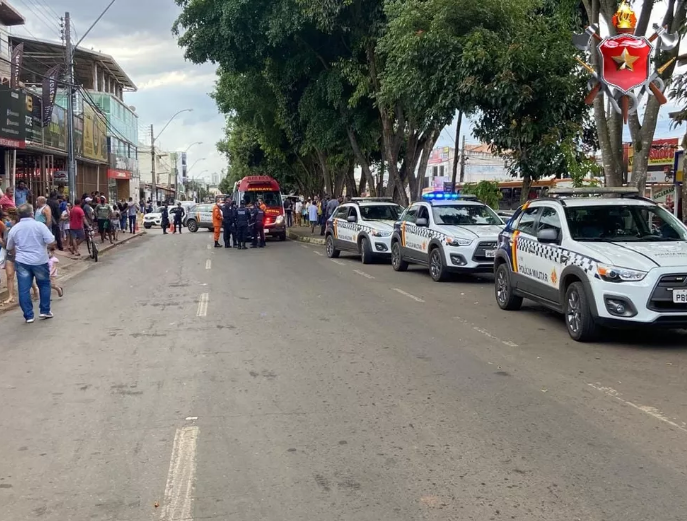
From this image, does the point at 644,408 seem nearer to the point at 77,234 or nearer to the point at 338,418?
the point at 338,418

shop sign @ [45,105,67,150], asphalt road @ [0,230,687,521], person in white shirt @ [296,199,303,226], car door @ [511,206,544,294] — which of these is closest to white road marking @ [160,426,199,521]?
asphalt road @ [0,230,687,521]

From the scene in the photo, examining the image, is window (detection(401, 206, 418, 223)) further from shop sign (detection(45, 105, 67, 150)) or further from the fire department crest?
shop sign (detection(45, 105, 67, 150))

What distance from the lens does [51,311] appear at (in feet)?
38.5

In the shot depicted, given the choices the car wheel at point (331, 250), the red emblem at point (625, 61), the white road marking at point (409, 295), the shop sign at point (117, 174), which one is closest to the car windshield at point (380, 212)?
the car wheel at point (331, 250)

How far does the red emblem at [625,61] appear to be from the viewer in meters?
13.0

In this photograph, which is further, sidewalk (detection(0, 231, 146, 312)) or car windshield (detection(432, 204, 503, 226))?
car windshield (detection(432, 204, 503, 226))

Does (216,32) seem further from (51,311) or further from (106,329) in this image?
(106,329)

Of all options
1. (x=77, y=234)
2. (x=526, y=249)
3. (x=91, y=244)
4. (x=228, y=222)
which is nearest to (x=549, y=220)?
(x=526, y=249)

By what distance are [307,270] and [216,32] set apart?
11492 mm

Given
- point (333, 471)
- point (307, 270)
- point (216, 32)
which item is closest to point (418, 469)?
point (333, 471)

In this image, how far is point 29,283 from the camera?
1051cm

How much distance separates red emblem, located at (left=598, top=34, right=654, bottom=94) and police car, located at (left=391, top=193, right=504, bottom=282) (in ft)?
12.4

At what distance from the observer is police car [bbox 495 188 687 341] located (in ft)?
25.9

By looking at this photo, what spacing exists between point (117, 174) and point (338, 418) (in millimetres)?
49623
